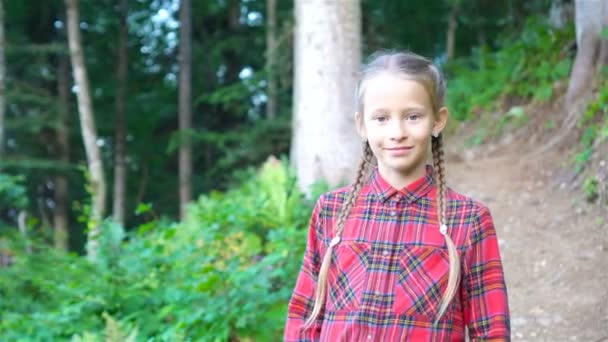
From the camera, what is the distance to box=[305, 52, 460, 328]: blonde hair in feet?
6.71

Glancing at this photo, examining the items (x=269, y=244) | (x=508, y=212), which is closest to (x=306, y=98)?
(x=269, y=244)

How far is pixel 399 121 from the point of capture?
82.0 inches

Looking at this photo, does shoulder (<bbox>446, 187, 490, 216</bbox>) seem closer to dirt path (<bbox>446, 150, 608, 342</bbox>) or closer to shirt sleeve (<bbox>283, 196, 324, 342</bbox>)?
shirt sleeve (<bbox>283, 196, 324, 342</bbox>)

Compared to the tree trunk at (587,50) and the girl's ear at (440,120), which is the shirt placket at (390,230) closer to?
the girl's ear at (440,120)

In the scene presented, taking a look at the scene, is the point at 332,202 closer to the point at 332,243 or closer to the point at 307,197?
the point at 332,243

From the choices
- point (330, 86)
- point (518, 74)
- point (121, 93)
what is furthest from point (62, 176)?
point (330, 86)

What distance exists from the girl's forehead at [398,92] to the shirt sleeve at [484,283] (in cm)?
42

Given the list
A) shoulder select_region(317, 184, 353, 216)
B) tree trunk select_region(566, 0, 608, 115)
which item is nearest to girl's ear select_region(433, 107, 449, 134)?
shoulder select_region(317, 184, 353, 216)

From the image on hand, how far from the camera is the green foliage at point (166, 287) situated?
14.1 feet

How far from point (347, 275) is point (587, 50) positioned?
676 centimetres

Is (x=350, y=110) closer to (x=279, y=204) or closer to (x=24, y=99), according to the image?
(x=279, y=204)

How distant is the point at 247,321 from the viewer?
4223 mm

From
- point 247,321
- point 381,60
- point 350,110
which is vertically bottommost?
point 247,321

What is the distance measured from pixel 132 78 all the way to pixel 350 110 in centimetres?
1669
